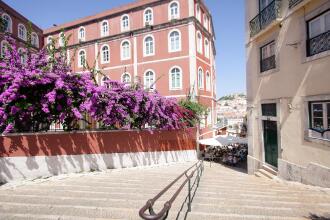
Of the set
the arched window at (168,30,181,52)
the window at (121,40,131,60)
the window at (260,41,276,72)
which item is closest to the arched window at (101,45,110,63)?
the window at (121,40,131,60)

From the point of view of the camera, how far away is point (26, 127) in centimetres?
923

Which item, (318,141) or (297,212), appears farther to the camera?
(318,141)

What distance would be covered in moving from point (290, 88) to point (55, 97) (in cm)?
847

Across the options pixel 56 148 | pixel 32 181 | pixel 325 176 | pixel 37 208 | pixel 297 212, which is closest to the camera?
pixel 297 212

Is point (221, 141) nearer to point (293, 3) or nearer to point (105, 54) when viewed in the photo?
point (293, 3)

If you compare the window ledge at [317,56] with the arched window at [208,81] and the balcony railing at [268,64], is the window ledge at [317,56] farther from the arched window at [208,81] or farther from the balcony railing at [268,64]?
the arched window at [208,81]

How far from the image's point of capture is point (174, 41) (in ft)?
73.1

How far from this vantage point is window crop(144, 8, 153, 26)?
912 inches

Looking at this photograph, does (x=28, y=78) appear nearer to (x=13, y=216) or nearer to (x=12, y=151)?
(x=12, y=151)

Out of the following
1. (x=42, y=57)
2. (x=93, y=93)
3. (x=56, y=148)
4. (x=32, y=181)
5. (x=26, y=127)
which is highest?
(x=42, y=57)

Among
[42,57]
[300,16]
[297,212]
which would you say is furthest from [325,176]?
[42,57]

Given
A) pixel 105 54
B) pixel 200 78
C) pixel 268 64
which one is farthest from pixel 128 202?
pixel 105 54

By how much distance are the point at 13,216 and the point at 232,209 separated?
14.0 ft

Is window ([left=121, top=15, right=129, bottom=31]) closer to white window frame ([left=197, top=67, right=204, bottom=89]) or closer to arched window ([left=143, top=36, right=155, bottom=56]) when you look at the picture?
arched window ([left=143, top=36, right=155, bottom=56])
